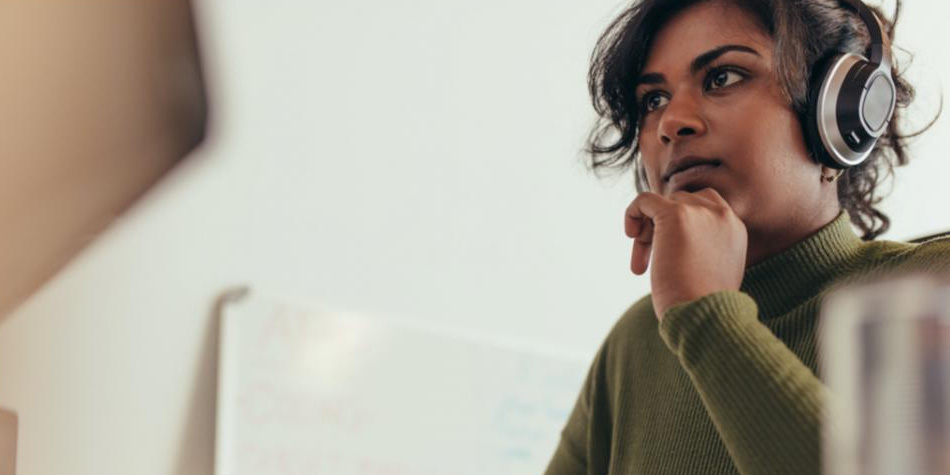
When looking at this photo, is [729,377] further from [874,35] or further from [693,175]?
[874,35]

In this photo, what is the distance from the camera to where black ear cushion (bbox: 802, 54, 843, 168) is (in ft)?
2.74

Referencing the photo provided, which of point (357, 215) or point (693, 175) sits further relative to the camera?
point (357, 215)

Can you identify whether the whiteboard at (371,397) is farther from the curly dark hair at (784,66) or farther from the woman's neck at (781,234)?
the woman's neck at (781,234)

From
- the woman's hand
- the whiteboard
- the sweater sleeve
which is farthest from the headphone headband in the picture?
the whiteboard

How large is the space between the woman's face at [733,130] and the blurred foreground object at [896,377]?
64 cm

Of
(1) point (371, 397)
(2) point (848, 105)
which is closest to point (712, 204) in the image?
(2) point (848, 105)

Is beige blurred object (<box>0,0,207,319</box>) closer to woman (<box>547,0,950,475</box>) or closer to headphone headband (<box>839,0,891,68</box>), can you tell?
woman (<box>547,0,950,475</box>)

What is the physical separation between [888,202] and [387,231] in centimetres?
128

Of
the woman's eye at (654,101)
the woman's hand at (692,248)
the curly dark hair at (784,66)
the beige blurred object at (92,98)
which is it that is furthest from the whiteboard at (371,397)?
the beige blurred object at (92,98)

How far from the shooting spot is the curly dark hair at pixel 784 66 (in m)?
0.87

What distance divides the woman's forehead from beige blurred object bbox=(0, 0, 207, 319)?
66 cm

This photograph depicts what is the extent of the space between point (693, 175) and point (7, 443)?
588 millimetres

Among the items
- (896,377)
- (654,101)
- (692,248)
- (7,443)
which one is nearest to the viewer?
(896,377)

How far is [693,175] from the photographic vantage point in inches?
32.6
